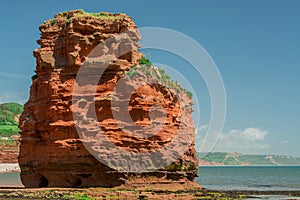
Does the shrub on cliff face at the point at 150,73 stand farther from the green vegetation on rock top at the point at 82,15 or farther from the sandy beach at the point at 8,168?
the sandy beach at the point at 8,168

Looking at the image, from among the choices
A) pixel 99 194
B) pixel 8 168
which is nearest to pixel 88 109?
pixel 99 194

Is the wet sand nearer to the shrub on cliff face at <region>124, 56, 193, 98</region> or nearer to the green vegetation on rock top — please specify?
the shrub on cliff face at <region>124, 56, 193, 98</region>

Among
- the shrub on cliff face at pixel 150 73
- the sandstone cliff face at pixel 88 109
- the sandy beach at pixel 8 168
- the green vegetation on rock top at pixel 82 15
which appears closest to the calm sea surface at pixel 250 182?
the shrub on cliff face at pixel 150 73

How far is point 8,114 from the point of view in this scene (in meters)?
196

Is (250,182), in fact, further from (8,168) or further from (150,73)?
(8,168)

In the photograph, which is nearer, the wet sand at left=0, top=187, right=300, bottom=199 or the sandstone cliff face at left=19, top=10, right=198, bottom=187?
the wet sand at left=0, top=187, right=300, bottom=199

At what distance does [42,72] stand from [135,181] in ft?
35.8

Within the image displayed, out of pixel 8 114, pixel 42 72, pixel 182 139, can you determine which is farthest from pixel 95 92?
pixel 8 114

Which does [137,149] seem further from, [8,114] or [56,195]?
[8,114]

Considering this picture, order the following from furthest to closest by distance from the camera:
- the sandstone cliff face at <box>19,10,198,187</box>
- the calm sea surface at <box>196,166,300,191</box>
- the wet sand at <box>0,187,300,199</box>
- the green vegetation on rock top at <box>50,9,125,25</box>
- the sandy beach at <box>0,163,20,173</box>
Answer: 1. the sandy beach at <box>0,163,20,173</box>
2. the calm sea surface at <box>196,166,300,191</box>
3. the green vegetation on rock top at <box>50,9,125,25</box>
4. the sandstone cliff face at <box>19,10,198,187</box>
5. the wet sand at <box>0,187,300,199</box>

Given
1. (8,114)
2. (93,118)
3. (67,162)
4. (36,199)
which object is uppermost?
(8,114)

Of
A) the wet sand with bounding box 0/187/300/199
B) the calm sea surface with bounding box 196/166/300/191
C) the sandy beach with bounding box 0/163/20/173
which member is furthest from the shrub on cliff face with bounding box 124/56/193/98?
the sandy beach with bounding box 0/163/20/173

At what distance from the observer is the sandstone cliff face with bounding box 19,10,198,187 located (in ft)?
115

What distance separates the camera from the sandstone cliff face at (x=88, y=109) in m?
34.9
